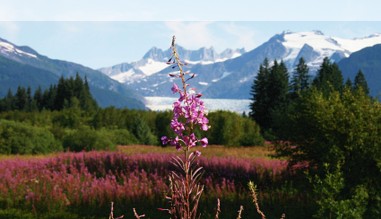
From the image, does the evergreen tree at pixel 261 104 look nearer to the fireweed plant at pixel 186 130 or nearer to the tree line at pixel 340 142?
the tree line at pixel 340 142

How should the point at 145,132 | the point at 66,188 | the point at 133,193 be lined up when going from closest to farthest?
1. the point at 133,193
2. the point at 66,188
3. the point at 145,132

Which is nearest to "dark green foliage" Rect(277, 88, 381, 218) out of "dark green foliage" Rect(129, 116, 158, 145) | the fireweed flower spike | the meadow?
the meadow

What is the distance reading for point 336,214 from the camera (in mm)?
9055

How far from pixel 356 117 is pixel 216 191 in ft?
14.0

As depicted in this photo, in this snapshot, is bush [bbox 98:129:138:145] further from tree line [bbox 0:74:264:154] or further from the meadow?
the meadow

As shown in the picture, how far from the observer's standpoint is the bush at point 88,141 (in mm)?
28984

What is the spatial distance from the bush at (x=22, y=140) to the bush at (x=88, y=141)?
134cm

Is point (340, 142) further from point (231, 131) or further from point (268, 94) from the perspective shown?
point (268, 94)

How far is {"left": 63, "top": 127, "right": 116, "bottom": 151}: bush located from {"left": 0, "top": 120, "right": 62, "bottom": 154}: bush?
1337 millimetres

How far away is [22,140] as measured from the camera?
91.5 ft

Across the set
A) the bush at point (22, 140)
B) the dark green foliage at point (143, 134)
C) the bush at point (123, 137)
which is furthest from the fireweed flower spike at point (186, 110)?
the dark green foliage at point (143, 134)

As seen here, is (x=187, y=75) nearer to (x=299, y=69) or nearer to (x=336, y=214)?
(x=336, y=214)

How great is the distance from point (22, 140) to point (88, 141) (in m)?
3.90

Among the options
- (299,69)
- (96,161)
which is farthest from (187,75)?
(299,69)
